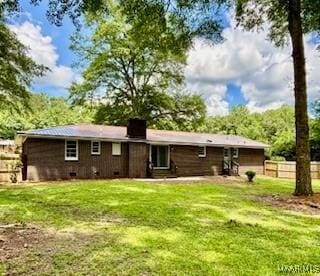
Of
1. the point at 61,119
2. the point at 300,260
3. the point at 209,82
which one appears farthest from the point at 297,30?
the point at 61,119

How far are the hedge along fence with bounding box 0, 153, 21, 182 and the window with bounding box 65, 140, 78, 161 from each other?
9.59 ft

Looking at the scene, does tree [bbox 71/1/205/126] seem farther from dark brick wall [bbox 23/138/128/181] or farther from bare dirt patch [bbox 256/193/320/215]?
bare dirt patch [bbox 256/193/320/215]

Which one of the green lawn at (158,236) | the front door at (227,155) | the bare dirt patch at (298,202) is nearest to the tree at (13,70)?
the green lawn at (158,236)

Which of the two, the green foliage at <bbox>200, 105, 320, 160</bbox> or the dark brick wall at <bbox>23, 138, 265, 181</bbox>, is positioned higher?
the green foliage at <bbox>200, 105, 320, 160</bbox>

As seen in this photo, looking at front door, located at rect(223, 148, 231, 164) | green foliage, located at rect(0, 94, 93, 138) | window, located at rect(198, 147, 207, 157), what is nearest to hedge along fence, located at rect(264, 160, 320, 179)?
front door, located at rect(223, 148, 231, 164)

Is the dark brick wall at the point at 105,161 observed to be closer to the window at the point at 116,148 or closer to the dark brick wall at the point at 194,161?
the dark brick wall at the point at 194,161

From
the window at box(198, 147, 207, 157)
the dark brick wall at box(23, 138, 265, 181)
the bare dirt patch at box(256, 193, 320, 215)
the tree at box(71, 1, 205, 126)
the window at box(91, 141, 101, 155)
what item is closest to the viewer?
the bare dirt patch at box(256, 193, 320, 215)

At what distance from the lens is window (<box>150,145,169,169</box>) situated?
83.2 ft

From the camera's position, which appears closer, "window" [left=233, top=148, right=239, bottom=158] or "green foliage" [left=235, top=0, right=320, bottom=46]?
"green foliage" [left=235, top=0, right=320, bottom=46]

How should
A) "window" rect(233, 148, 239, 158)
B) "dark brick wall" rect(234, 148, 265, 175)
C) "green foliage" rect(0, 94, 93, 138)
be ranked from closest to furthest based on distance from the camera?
"window" rect(233, 148, 239, 158) < "dark brick wall" rect(234, 148, 265, 175) < "green foliage" rect(0, 94, 93, 138)

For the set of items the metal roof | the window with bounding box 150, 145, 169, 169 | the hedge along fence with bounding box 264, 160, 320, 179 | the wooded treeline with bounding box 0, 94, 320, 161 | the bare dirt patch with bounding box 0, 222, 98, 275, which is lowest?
the bare dirt patch with bounding box 0, 222, 98, 275

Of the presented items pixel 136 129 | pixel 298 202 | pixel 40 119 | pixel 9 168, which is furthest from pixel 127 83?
pixel 298 202

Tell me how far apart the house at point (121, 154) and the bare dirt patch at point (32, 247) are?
42.0 ft

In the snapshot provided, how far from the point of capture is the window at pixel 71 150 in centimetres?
2157
